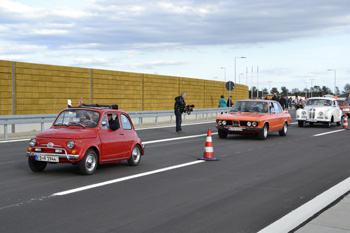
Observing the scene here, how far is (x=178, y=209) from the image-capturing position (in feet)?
23.4

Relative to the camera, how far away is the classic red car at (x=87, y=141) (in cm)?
977

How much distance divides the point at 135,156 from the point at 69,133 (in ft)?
7.29

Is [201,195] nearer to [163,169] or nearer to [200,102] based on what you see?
[163,169]

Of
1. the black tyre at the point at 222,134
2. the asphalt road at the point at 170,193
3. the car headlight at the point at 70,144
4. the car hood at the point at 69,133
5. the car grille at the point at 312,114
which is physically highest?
the car grille at the point at 312,114

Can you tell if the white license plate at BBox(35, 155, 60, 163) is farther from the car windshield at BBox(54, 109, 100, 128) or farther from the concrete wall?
the concrete wall

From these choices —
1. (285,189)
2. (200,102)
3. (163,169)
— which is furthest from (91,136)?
(200,102)

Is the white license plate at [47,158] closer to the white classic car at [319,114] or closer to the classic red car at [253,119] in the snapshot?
the classic red car at [253,119]

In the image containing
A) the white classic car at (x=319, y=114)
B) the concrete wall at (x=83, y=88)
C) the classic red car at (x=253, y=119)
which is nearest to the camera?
the classic red car at (x=253, y=119)

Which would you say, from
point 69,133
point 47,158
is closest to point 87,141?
point 69,133

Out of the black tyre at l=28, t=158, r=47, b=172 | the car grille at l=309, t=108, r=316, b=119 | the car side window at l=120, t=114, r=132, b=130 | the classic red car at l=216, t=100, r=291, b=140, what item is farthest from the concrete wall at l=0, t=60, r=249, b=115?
the black tyre at l=28, t=158, r=47, b=172

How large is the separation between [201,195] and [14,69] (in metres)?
16.1

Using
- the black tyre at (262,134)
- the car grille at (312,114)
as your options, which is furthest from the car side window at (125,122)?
the car grille at (312,114)

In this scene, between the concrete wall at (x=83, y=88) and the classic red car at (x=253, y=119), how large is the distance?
913cm

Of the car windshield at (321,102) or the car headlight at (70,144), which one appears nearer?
the car headlight at (70,144)
